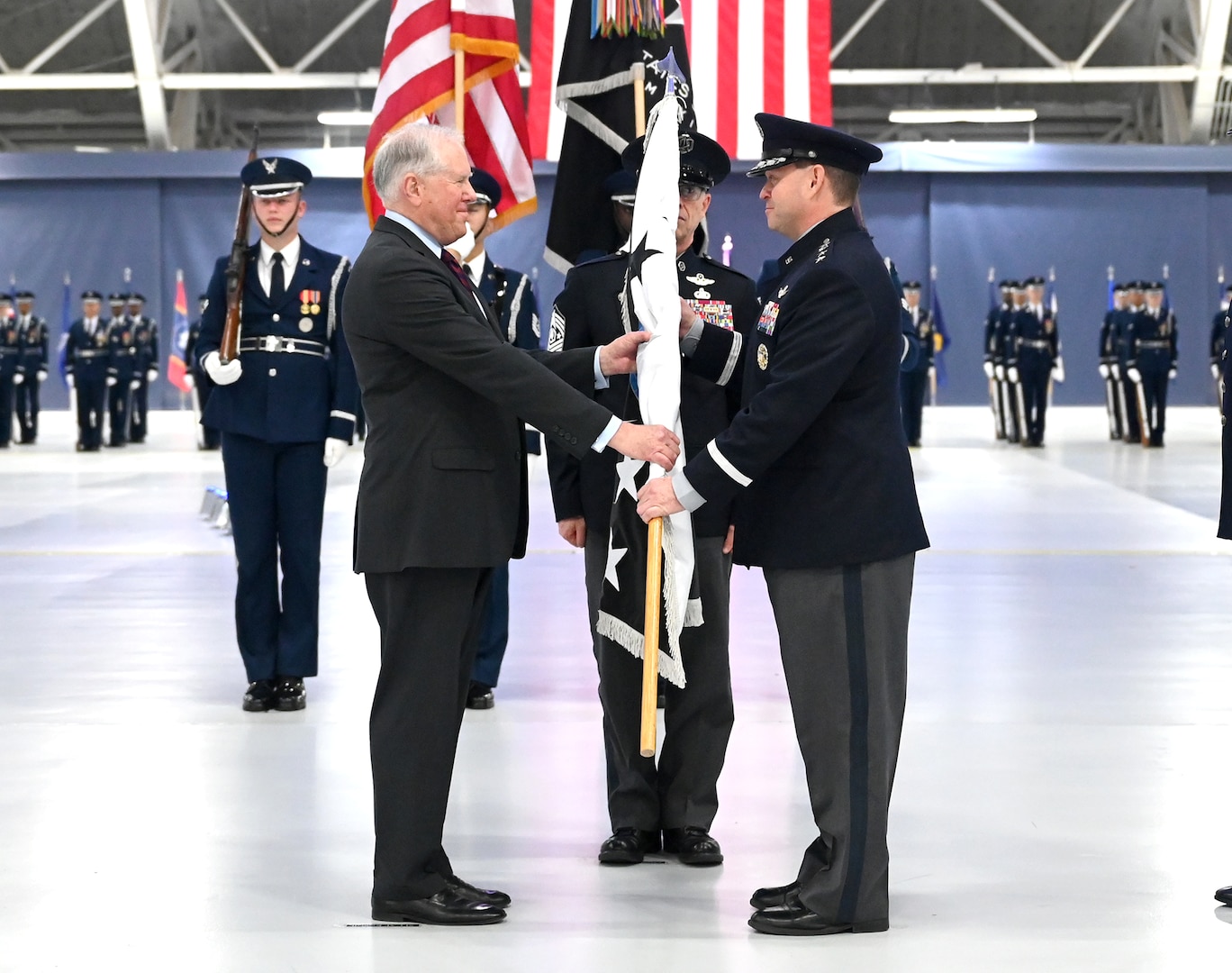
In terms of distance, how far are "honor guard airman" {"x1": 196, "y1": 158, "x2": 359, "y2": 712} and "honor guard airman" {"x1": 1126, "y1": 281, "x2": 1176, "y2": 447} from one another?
13.6 metres

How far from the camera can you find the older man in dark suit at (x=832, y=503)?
307cm

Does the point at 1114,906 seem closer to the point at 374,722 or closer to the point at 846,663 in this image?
the point at 846,663

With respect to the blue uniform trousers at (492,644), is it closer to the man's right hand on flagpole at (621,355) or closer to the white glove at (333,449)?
the white glove at (333,449)

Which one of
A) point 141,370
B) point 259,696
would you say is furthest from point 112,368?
point 259,696

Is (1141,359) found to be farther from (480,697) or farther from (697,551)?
(697,551)

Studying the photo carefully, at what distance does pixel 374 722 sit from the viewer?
3.26 meters

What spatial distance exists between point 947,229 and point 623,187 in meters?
21.9

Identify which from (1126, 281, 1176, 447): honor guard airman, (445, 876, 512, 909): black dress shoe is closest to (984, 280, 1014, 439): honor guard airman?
(1126, 281, 1176, 447): honor guard airman

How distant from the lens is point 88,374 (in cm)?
1766

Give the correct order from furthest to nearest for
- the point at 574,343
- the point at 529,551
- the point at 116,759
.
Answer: the point at 529,551 → the point at 116,759 → the point at 574,343

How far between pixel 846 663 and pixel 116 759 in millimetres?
2297

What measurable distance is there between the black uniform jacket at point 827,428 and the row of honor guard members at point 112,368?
1555cm

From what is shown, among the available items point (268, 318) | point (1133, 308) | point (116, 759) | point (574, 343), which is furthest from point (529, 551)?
point (1133, 308)

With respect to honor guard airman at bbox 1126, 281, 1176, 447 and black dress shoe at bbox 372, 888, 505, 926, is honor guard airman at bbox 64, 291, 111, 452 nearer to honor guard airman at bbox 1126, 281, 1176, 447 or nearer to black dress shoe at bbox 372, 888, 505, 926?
honor guard airman at bbox 1126, 281, 1176, 447
